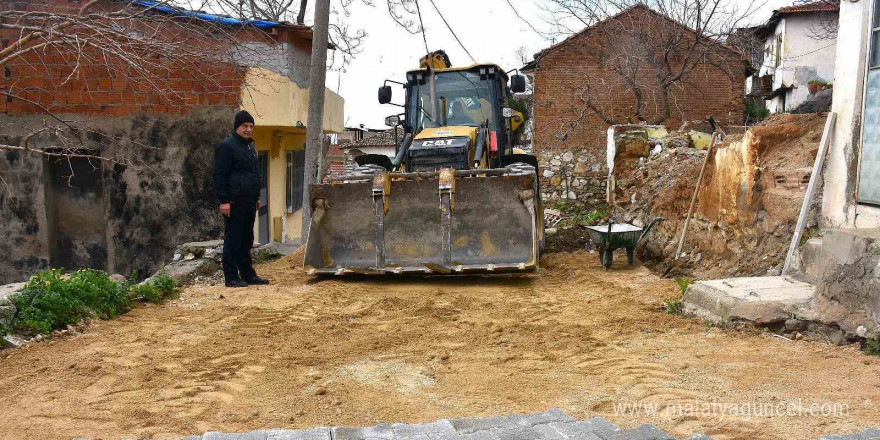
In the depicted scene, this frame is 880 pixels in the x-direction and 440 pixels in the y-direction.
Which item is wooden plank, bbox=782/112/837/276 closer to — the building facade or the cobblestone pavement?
the cobblestone pavement

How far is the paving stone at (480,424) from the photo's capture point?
334 centimetres

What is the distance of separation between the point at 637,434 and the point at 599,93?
21700 mm

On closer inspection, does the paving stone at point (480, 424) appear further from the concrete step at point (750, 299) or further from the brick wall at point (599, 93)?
the brick wall at point (599, 93)

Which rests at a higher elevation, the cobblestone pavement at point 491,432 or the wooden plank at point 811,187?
the wooden plank at point 811,187

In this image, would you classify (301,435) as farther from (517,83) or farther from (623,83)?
(623,83)

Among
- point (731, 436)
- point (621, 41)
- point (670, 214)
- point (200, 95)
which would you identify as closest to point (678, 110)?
point (621, 41)

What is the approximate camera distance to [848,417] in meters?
3.74

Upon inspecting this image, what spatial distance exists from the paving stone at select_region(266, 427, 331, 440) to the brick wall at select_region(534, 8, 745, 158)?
1974 centimetres

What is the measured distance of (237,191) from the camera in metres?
7.89

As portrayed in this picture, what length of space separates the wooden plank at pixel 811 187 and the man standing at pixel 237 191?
17.3ft

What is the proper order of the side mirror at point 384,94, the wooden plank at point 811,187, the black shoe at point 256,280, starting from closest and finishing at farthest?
the wooden plank at point 811,187 < the black shoe at point 256,280 < the side mirror at point 384,94

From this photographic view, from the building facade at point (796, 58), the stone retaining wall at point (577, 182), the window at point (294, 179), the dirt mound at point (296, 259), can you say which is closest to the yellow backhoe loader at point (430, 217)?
the dirt mound at point (296, 259)

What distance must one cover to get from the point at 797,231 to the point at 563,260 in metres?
4.17

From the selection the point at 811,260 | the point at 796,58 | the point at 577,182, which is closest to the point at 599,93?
the point at 577,182
